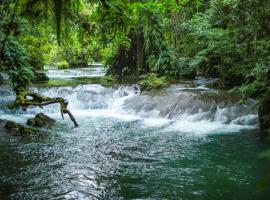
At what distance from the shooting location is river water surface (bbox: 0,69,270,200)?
21.4ft

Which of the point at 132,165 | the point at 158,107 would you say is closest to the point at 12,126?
the point at 132,165

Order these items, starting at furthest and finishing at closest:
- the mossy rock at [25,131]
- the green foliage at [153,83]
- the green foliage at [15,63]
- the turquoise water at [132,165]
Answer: the green foliage at [153,83]
the mossy rock at [25,131]
the green foliage at [15,63]
the turquoise water at [132,165]

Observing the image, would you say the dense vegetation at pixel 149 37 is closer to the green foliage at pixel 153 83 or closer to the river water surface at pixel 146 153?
the green foliage at pixel 153 83

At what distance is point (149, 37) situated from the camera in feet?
66.4

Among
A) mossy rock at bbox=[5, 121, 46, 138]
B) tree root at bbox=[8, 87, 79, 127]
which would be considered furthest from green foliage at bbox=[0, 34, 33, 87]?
mossy rock at bbox=[5, 121, 46, 138]

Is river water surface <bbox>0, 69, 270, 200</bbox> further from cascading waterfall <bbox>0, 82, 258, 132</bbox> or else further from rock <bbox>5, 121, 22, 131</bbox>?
rock <bbox>5, 121, 22, 131</bbox>

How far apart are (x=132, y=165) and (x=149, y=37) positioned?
13143 millimetres

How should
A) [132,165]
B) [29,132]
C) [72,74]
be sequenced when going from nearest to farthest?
1. [132,165]
2. [29,132]
3. [72,74]

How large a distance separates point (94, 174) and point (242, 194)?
2.85m

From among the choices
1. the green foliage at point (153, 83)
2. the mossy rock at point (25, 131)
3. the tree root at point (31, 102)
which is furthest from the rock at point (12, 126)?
the green foliage at point (153, 83)

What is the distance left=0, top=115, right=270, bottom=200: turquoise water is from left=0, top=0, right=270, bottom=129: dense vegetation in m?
1.79

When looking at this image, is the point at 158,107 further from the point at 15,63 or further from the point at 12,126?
the point at 15,63

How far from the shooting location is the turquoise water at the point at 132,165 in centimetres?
641

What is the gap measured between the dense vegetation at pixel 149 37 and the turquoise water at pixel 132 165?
5.88 ft
